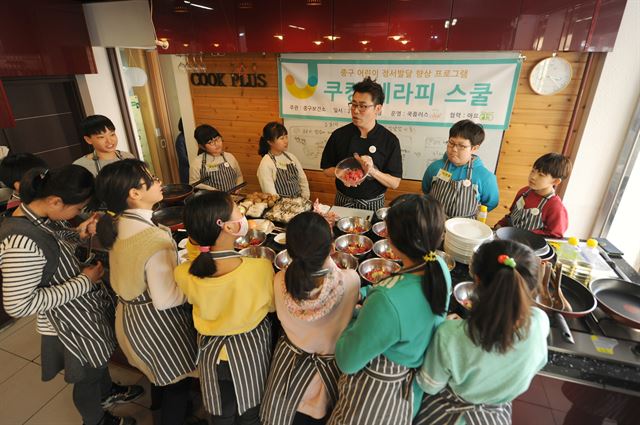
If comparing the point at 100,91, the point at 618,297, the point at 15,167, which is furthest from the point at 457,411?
the point at 100,91

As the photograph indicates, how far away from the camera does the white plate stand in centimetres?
190

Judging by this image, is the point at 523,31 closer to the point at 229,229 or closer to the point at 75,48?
the point at 229,229

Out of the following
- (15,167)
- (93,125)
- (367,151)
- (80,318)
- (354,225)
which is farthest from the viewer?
(367,151)

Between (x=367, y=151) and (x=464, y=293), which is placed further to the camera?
(x=367, y=151)

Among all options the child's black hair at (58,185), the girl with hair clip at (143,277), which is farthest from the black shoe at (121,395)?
the child's black hair at (58,185)

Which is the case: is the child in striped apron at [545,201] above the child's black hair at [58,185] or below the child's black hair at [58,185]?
below

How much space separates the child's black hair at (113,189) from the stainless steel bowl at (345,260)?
1145mm

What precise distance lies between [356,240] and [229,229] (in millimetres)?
1049

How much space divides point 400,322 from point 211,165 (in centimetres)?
280

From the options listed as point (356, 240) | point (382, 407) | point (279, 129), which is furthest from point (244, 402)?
point (279, 129)

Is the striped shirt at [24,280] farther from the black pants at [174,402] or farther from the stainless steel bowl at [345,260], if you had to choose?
the stainless steel bowl at [345,260]

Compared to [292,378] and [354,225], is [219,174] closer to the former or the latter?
[354,225]

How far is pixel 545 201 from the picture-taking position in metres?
2.30

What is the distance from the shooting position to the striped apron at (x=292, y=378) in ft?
4.81
